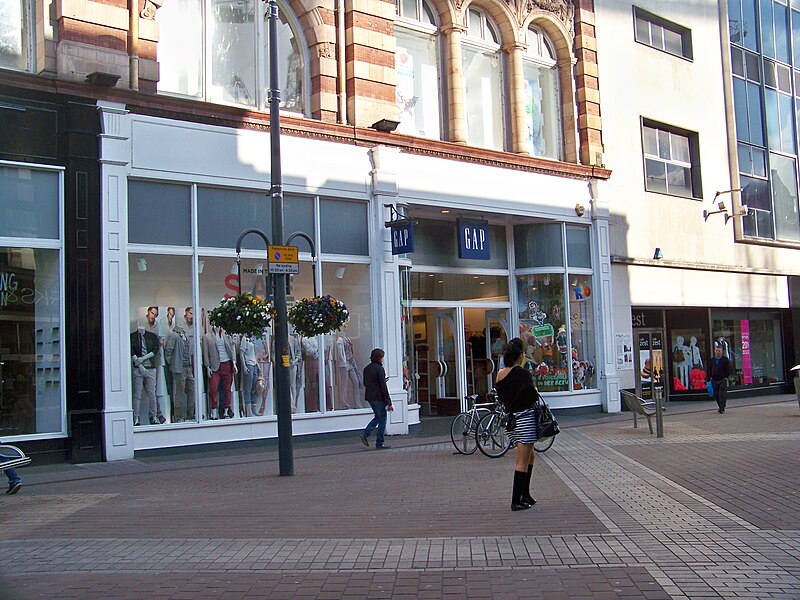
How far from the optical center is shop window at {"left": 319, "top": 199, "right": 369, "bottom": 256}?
1630 centimetres

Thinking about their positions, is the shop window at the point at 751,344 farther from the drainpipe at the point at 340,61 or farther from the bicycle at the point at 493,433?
the bicycle at the point at 493,433

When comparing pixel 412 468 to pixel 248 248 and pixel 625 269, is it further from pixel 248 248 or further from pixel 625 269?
pixel 625 269

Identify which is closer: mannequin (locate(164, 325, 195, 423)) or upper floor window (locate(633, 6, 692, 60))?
mannequin (locate(164, 325, 195, 423))

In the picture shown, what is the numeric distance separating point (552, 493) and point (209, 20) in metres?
11.0

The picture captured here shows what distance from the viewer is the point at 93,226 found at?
1331cm

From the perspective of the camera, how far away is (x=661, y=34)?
24453 mm

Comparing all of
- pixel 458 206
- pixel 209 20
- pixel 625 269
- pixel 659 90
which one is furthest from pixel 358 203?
pixel 659 90

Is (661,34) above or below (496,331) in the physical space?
above

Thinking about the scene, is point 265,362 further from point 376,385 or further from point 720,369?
point 720,369

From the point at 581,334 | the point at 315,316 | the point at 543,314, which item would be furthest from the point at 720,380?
the point at 315,316

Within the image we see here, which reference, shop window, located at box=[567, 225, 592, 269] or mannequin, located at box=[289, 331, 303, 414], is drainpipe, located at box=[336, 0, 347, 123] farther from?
shop window, located at box=[567, 225, 592, 269]

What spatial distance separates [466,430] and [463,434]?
10cm

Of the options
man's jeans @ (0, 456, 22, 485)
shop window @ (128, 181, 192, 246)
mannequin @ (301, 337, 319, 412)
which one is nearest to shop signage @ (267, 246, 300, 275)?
shop window @ (128, 181, 192, 246)

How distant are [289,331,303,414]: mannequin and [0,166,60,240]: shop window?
4.85 meters
